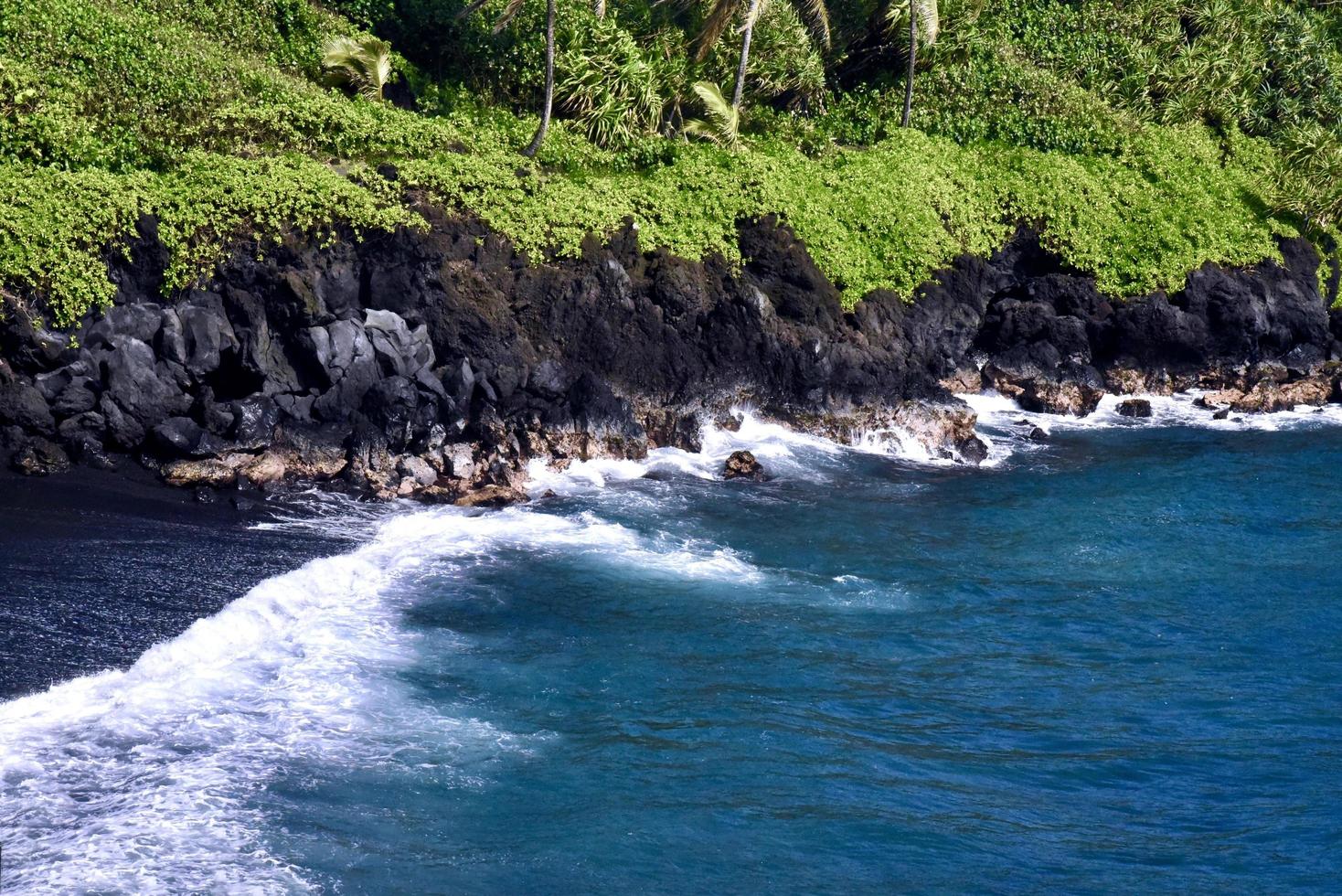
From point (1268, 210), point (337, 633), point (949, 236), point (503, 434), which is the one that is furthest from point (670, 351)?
point (1268, 210)

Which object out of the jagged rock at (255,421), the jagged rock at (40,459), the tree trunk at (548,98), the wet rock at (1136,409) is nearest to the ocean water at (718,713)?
the jagged rock at (255,421)

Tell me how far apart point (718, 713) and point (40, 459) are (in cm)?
1303

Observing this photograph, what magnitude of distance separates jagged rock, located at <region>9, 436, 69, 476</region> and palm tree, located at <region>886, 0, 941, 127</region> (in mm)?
24627

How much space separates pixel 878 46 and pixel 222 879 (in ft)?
109

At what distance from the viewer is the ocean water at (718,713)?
536 inches

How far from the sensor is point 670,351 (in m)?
29.5

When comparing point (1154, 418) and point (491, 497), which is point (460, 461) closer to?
point (491, 497)

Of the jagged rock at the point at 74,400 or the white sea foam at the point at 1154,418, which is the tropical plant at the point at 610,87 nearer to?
the white sea foam at the point at 1154,418

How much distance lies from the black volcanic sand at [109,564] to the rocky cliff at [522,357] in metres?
1.11

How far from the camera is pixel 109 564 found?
19.4 metres

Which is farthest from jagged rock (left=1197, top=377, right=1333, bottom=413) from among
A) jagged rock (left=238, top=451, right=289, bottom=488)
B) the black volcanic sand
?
the black volcanic sand

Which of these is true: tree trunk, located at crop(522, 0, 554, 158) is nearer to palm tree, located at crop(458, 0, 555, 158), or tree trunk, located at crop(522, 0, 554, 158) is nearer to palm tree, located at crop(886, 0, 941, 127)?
palm tree, located at crop(458, 0, 555, 158)

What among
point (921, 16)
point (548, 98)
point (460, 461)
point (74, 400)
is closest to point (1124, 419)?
point (921, 16)

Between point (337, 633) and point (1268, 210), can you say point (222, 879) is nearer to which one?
point (337, 633)
